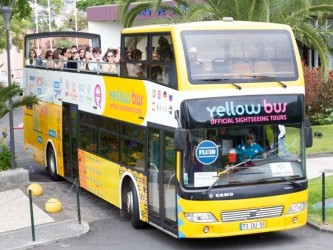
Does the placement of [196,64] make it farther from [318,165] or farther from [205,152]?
[318,165]

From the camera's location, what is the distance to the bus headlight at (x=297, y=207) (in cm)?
1208

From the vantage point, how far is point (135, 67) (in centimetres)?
1366

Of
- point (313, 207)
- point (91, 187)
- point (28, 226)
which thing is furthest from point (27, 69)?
point (313, 207)

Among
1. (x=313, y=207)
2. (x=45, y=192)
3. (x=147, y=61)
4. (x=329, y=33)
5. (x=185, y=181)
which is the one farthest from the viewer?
(x=329, y=33)

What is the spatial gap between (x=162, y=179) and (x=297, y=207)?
2.26 m

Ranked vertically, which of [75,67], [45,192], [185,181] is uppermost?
[75,67]

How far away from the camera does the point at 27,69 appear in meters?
21.9

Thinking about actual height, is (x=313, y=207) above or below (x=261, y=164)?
below

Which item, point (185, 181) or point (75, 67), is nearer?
point (185, 181)

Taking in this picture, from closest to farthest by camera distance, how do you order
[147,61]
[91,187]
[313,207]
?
[147,61], [313,207], [91,187]

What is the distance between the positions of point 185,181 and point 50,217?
4414mm

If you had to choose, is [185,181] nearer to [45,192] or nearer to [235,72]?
[235,72]

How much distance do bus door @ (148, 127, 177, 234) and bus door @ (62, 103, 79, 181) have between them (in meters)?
5.01

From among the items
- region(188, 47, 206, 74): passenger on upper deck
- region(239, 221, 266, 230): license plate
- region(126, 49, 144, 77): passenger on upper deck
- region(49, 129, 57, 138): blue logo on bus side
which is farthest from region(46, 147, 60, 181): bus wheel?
region(239, 221, 266, 230): license plate
